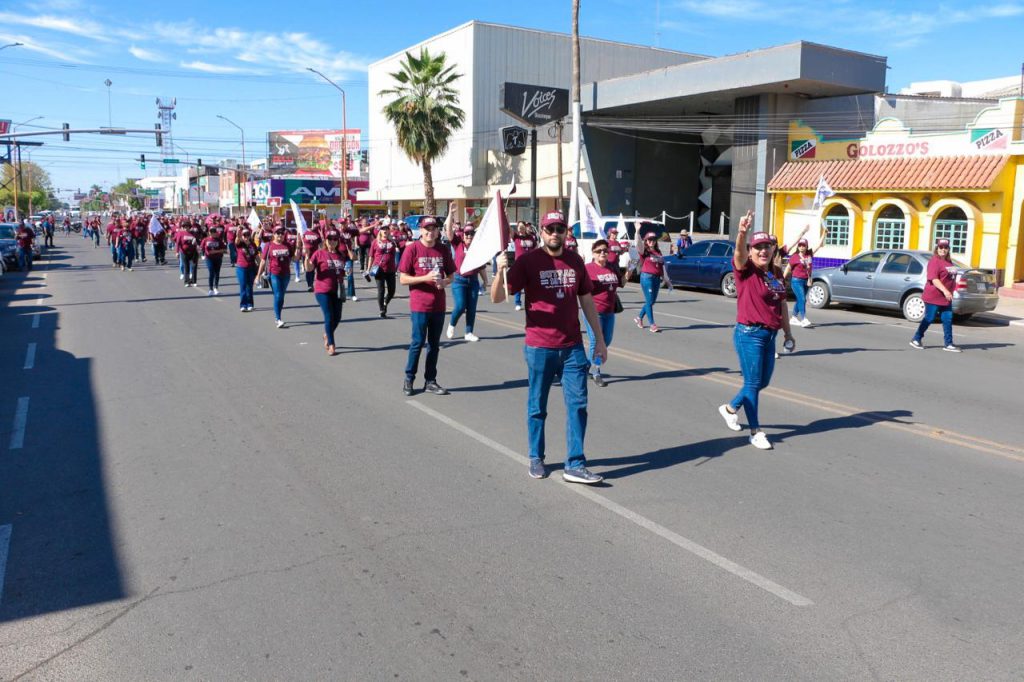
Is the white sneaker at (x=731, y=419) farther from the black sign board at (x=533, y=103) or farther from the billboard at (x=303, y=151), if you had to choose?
the billboard at (x=303, y=151)

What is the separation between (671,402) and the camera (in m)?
8.98

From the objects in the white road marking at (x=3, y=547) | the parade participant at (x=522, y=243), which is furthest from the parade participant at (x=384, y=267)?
the white road marking at (x=3, y=547)

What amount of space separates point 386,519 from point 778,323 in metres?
3.75

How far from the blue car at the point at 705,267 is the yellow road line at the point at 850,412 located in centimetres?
1038

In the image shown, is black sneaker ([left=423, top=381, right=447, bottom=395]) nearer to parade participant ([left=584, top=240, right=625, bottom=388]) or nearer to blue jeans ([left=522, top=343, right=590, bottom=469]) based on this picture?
parade participant ([left=584, top=240, right=625, bottom=388])

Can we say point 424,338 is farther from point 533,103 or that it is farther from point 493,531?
point 533,103

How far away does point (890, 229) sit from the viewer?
2472 centimetres

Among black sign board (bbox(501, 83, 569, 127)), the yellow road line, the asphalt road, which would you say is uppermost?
black sign board (bbox(501, 83, 569, 127))

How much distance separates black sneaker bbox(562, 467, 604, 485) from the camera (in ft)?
20.1

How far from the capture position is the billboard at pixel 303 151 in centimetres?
9288

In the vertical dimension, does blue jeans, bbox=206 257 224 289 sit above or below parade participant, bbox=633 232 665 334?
below

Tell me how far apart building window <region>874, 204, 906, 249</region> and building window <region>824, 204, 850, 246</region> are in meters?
1.02

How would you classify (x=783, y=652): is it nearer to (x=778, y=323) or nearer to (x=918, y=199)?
(x=778, y=323)

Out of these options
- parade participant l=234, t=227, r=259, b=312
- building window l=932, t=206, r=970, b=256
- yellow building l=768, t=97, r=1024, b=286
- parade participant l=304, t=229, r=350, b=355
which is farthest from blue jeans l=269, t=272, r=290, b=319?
building window l=932, t=206, r=970, b=256
